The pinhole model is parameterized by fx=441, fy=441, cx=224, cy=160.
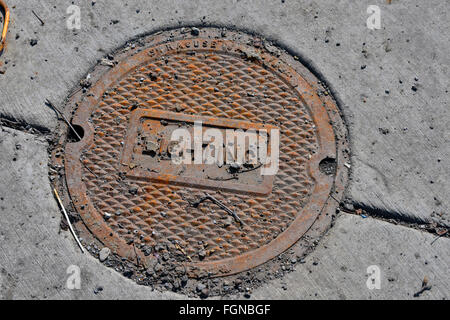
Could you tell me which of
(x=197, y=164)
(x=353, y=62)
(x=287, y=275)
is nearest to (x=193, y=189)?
(x=197, y=164)

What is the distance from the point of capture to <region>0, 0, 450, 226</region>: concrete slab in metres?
2.71

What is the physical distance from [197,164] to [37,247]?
105cm

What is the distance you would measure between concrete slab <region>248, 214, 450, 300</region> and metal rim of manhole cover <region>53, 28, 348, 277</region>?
0.15 meters

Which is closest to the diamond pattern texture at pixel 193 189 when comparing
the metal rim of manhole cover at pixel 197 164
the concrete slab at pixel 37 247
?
the metal rim of manhole cover at pixel 197 164

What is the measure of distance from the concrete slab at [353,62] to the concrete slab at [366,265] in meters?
0.13

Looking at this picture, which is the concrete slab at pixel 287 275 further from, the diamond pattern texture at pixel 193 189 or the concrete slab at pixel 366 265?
the diamond pattern texture at pixel 193 189

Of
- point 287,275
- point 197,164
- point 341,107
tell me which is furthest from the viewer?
point 341,107

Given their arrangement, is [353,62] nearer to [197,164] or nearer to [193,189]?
[197,164]

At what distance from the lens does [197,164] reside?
2.65 m

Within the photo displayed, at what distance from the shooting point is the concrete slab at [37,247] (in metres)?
2.51

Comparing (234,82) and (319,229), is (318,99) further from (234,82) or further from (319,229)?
(319,229)

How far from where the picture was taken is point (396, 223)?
8.70ft

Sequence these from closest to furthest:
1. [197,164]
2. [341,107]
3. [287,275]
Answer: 1. [287,275]
2. [197,164]
3. [341,107]

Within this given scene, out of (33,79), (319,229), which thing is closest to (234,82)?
(319,229)
